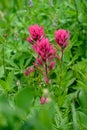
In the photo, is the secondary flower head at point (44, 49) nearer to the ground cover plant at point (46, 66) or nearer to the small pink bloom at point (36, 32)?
the ground cover plant at point (46, 66)

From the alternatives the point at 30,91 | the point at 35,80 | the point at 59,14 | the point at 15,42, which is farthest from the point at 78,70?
the point at 30,91

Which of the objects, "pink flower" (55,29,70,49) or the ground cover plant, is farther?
"pink flower" (55,29,70,49)

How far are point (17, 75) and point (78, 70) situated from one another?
51 cm

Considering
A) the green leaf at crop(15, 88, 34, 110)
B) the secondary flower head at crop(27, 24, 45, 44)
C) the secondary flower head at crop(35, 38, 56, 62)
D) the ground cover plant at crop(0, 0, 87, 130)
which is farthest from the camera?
the secondary flower head at crop(27, 24, 45, 44)

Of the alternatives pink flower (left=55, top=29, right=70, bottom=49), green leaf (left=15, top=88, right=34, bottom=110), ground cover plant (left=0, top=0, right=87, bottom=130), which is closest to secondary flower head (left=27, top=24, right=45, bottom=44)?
ground cover plant (left=0, top=0, right=87, bottom=130)

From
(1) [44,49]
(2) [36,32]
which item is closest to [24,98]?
(1) [44,49]

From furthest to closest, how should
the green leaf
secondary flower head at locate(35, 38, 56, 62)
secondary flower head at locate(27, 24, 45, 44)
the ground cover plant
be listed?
1. secondary flower head at locate(27, 24, 45, 44)
2. secondary flower head at locate(35, 38, 56, 62)
3. the ground cover plant
4. the green leaf

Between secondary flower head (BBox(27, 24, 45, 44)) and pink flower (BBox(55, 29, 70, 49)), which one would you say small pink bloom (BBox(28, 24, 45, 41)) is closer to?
secondary flower head (BBox(27, 24, 45, 44))

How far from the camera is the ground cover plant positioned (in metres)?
1.33

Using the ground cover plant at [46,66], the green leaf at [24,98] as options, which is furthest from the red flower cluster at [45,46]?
the green leaf at [24,98]

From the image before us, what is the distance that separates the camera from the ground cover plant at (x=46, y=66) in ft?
4.37

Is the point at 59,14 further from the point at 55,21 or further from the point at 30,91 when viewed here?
the point at 30,91

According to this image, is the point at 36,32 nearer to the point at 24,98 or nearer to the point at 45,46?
the point at 45,46

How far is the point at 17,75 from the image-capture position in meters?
2.53
